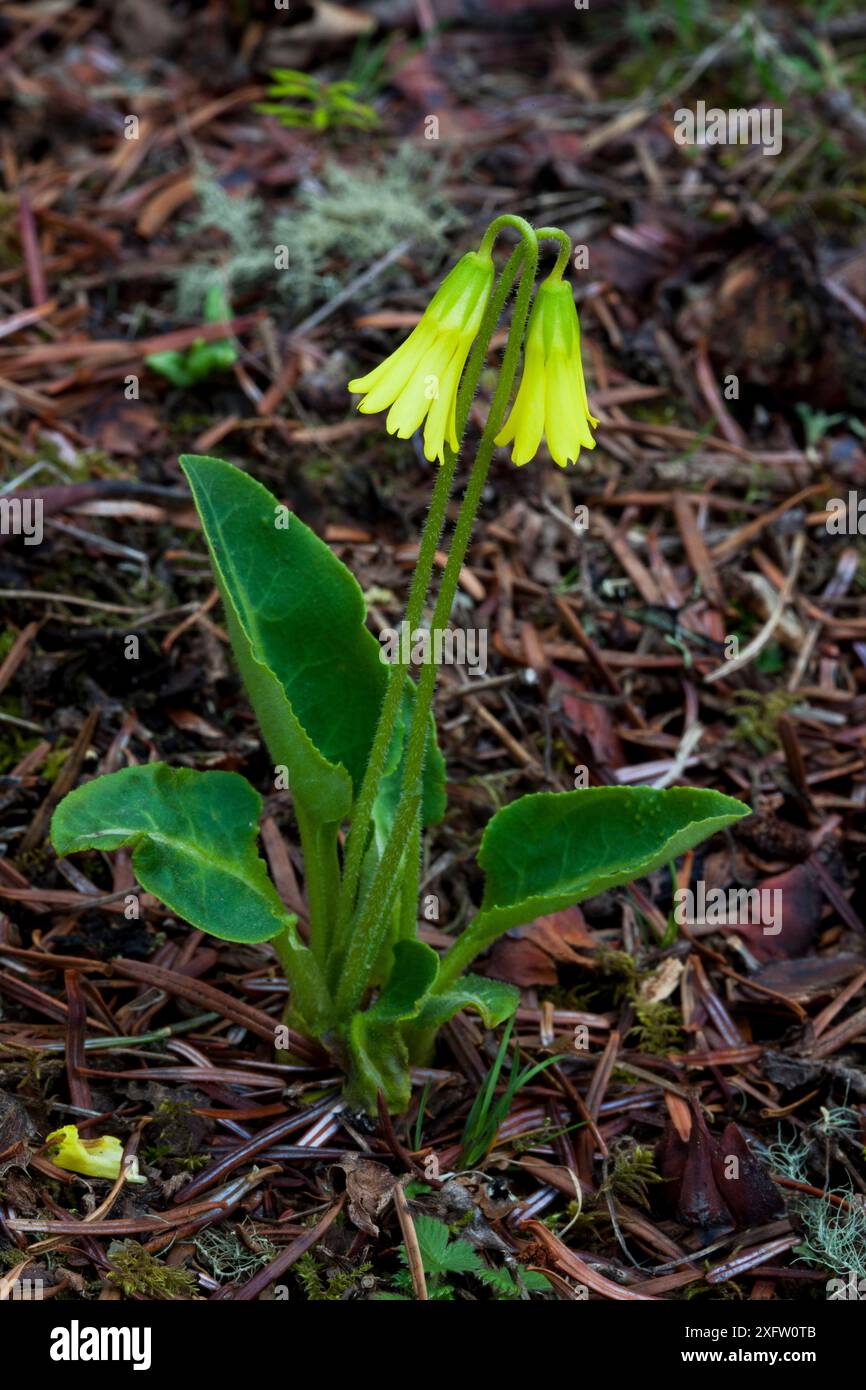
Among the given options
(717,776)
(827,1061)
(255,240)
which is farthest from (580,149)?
(827,1061)

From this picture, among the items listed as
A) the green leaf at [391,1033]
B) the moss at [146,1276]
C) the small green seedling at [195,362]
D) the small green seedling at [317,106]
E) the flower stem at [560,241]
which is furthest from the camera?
the small green seedling at [317,106]

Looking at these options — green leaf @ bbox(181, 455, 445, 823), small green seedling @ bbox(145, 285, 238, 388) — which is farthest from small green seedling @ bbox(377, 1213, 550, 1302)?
small green seedling @ bbox(145, 285, 238, 388)

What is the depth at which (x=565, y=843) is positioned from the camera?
288 centimetres

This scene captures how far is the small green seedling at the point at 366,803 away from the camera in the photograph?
2.28m

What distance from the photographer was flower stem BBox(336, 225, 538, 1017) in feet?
7.42

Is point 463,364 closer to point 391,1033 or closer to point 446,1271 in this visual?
point 391,1033

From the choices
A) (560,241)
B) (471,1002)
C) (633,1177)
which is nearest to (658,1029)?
(633,1177)

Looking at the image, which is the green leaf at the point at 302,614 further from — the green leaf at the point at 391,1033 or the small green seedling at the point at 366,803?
the green leaf at the point at 391,1033

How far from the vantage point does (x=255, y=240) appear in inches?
185

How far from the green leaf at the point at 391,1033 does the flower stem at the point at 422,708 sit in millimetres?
65

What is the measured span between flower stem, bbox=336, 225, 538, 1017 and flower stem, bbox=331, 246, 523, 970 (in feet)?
0.11

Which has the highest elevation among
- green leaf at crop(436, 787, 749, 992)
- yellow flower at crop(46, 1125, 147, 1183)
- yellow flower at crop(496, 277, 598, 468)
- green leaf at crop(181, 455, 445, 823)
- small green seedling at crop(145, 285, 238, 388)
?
small green seedling at crop(145, 285, 238, 388)

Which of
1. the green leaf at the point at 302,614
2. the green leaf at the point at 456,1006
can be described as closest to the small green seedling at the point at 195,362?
the green leaf at the point at 302,614

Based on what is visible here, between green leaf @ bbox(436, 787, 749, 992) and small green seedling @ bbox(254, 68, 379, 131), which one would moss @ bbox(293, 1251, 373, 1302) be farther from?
small green seedling @ bbox(254, 68, 379, 131)
